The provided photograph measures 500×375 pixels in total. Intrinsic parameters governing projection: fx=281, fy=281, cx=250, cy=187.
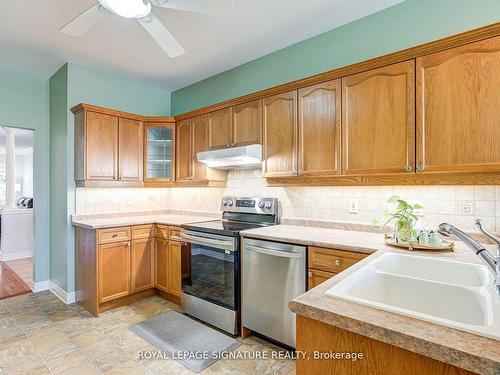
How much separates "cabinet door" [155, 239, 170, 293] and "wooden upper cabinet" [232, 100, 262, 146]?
1.45m

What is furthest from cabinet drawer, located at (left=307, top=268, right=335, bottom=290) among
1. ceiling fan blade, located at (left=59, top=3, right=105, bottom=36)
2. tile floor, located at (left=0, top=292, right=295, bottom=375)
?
ceiling fan blade, located at (left=59, top=3, right=105, bottom=36)

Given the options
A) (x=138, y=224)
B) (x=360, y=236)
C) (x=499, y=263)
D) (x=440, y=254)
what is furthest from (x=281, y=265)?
(x=138, y=224)

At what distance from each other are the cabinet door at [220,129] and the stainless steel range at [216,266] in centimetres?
70

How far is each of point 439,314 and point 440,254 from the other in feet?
2.04

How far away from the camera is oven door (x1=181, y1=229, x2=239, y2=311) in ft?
8.13

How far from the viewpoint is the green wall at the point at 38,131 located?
3.41 meters

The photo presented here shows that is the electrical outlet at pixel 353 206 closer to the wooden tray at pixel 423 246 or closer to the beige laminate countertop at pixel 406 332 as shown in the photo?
the wooden tray at pixel 423 246

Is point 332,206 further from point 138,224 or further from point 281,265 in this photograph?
point 138,224

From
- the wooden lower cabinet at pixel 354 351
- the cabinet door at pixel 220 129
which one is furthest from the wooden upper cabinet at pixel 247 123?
the wooden lower cabinet at pixel 354 351

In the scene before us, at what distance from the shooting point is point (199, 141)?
341 centimetres

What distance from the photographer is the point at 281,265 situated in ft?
7.16

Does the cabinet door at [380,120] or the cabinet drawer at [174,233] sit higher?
the cabinet door at [380,120]

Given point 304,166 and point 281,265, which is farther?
point 304,166

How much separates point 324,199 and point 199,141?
1.66 meters
